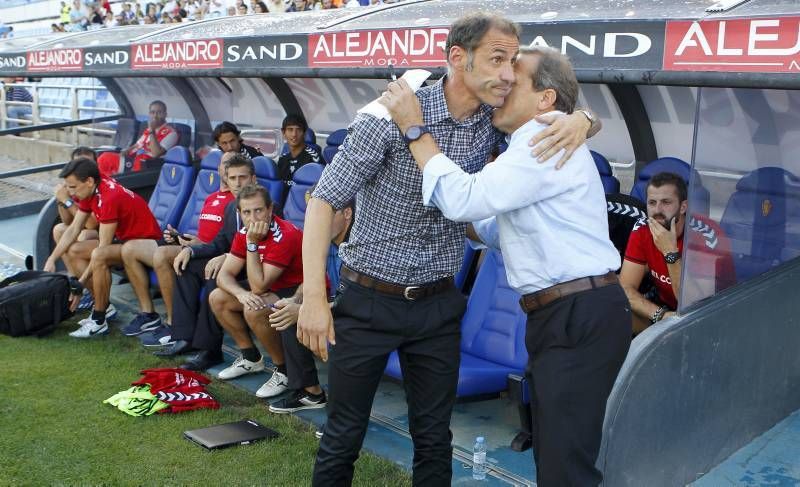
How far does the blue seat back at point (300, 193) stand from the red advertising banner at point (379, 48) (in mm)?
969

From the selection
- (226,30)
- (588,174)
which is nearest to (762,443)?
(588,174)

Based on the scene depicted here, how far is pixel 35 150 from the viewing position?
10109 millimetres

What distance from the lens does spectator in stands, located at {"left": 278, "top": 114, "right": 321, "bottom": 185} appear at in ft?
23.7

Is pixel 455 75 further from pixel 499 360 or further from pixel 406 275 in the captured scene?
pixel 499 360

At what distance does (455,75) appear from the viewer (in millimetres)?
2525

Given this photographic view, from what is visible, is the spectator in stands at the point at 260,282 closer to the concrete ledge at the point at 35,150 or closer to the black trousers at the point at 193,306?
the black trousers at the point at 193,306

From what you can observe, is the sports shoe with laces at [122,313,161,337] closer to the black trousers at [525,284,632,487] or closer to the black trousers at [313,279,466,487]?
the black trousers at [313,279,466,487]

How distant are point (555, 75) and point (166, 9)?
17.3 meters

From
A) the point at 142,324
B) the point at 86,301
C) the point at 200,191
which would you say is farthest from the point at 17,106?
the point at 142,324

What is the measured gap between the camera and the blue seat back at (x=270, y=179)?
255 inches

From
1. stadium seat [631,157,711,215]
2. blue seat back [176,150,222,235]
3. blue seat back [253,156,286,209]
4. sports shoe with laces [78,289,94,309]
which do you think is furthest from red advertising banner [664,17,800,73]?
sports shoe with laces [78,289,94,309]

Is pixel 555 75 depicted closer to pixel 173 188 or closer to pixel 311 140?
pixel 311 140

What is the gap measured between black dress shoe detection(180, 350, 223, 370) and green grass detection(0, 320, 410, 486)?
16 centimetres

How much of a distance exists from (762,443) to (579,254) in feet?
7.34
